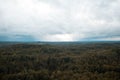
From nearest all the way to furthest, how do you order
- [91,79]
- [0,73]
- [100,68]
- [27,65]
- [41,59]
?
1. [91,79]
2. [0,73]
3. [100,68]
4. [27,65]
5. [41,59]

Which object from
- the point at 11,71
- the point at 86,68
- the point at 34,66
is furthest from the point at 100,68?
the point at 11,71

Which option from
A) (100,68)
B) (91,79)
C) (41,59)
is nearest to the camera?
(91,79)

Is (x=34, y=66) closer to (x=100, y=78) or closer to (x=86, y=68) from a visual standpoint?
(x=86, y=68)

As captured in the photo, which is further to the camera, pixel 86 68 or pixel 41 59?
pixel 41 59

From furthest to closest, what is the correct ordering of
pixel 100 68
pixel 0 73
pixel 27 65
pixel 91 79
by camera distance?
pixel 27 65
pixel 100 68
pixel 0 73
pixel 91 79

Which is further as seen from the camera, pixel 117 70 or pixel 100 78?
pixel 117 70

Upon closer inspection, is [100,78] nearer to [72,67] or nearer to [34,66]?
[72,67]

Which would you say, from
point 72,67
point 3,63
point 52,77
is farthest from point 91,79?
point 3,63

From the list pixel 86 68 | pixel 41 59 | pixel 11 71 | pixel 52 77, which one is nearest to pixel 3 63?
pixel 11 71

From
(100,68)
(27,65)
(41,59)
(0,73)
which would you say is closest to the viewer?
(0,73)
